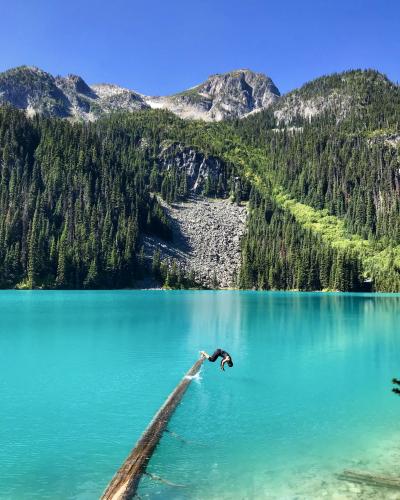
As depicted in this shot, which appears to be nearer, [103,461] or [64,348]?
[103,461]

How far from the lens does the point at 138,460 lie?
1686cm

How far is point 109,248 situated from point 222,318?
4148 inches

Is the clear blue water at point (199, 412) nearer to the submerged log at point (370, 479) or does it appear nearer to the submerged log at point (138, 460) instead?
the submerged log at point (138, 460)

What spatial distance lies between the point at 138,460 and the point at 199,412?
819 centimetres

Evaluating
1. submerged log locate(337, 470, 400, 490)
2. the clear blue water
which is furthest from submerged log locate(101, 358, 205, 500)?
submerged log locate(337, 470, 400, 490)

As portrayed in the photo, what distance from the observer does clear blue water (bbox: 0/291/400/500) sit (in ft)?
54.0

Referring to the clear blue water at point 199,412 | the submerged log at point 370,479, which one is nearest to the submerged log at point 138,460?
the clear blue water at point 199,412

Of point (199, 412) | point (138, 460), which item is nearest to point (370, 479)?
point (138, 460)

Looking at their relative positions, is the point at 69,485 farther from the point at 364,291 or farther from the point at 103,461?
the point at 364,291

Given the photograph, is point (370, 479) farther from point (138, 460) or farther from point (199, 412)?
point (199, 412)

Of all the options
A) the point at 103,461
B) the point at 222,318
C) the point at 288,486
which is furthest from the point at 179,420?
the point at 222,318

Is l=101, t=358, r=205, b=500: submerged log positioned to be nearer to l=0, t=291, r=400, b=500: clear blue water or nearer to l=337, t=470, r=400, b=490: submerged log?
l=0, t=291, r=400, b=500: clear blue water

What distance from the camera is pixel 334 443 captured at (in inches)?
803

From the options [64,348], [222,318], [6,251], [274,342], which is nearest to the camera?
[64,348]
